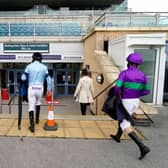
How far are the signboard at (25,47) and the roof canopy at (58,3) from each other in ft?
44.0

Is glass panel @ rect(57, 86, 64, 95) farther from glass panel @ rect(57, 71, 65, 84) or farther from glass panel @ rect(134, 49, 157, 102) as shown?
glass panel @ rect(134, 49, 157, 102)

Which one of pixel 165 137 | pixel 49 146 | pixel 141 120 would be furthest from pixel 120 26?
pixel 49 146

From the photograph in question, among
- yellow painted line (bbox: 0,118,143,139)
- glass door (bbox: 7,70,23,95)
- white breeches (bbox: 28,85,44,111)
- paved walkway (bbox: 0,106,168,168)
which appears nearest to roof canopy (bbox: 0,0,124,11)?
glass door (bbox: 7,70,23,95)

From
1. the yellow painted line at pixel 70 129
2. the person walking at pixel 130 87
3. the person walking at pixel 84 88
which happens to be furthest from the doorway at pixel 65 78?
the person walking at pixel 130 87

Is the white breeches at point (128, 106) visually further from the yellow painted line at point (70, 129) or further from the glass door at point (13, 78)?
the glass door at point (13, 78)

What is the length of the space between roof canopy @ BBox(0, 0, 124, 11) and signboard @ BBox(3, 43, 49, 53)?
13.4 m

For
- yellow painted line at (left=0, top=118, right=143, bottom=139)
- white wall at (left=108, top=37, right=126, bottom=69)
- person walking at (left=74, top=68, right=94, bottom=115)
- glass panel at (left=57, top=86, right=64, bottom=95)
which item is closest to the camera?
yellow painted line at (left=0, top=118, right=143, bottom=139)

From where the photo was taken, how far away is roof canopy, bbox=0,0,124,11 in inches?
1079

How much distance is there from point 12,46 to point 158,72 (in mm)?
11706

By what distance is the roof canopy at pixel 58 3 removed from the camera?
27406 millimetres

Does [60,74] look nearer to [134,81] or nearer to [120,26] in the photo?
[120,26]

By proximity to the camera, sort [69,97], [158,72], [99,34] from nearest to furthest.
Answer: [158,72] < [99,34] < [69,97]

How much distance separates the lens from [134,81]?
11.4 ft

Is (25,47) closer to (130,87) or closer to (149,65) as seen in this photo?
Result: (149,65)
